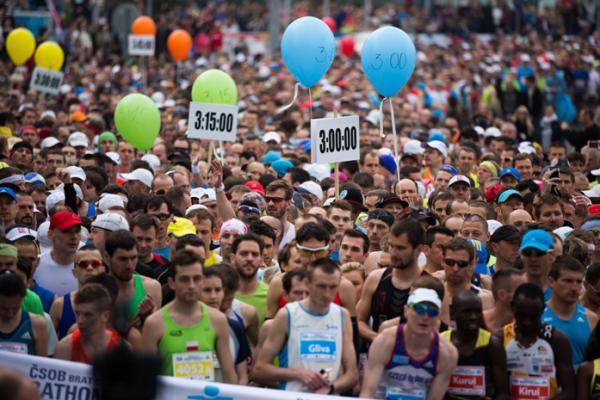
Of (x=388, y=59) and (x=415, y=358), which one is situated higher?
(x=388, y=59)

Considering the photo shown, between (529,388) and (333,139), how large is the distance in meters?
5.57

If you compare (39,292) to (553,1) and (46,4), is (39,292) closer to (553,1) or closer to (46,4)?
(46,4)

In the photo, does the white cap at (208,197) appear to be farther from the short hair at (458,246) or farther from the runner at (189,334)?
the runner at (189,334)

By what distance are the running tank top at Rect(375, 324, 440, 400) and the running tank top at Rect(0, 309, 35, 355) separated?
225cm

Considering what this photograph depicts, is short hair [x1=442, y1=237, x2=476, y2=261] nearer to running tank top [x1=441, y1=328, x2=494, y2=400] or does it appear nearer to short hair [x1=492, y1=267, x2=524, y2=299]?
short hair [x1=492, y1=267, x2=524, y2=299]

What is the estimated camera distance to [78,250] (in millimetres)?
8883

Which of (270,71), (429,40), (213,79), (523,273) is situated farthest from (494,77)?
(523,273)

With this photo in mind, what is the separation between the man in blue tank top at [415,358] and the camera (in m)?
7.25

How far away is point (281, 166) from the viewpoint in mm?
16109

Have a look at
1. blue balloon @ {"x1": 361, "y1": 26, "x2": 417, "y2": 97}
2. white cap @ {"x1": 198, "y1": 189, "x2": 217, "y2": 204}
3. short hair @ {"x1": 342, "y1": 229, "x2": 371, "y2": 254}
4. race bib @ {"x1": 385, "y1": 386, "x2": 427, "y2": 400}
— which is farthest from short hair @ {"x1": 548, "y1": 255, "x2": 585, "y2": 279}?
blue balloon @ {"x1": 361, "y1": 26, "x2": 417, "y2": 97}

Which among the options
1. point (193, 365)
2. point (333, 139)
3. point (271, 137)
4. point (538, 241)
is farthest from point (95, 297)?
point (271, 137)

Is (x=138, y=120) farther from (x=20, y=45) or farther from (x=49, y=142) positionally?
(x=20, y=45)

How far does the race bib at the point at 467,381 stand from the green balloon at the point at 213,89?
8899 mm

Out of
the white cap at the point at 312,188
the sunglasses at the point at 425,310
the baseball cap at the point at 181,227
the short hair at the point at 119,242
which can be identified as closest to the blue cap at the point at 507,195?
the white cap at the point at 312,188
